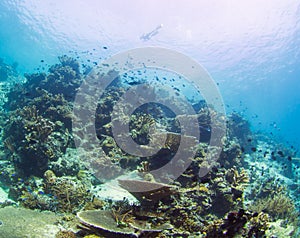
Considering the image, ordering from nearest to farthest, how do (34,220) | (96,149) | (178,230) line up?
(178,230)
(34,220)
(96,149)

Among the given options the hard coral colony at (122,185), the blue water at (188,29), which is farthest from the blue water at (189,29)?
the hard coral colony at (122,185)

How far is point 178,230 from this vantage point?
5258 mm

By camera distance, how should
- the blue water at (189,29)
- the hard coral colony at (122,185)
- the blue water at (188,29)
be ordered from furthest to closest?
1. the blue water at (189,29)
2. the blue water at (188,29)
3. the hard coral colony at (122,185)

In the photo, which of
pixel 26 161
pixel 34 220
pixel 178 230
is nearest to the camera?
pixel 178 230

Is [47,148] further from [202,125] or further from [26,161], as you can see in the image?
[202,125]

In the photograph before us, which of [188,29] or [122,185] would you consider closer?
[122,185]

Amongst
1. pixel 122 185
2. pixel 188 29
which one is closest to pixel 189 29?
pixel 188 29

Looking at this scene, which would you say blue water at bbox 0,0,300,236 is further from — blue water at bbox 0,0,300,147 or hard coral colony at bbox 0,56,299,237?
hard coral colony at bbox 0,56,299,237

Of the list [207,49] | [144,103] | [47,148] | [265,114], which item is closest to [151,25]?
[207,49]

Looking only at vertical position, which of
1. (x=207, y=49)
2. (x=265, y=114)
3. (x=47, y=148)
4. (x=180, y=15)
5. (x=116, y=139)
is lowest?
(x=47, y=148)

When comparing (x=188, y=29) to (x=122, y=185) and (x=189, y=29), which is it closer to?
(x=189, y=29)

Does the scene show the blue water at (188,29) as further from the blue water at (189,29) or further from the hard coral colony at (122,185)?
the hard coral colony at (122,185)

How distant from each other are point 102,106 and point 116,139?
2.72 meters

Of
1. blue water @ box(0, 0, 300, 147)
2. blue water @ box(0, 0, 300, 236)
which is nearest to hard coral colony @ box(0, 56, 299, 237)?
blue water @ box(0, 0, 300, 236)
